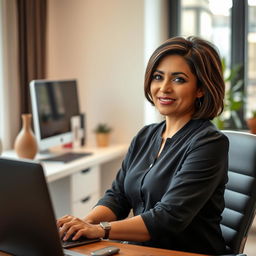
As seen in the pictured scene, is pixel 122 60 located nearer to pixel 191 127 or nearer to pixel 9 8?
pixel 9 8

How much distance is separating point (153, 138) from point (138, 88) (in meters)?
2.22

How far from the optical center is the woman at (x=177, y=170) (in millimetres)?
1622

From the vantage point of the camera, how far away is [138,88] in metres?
4.15

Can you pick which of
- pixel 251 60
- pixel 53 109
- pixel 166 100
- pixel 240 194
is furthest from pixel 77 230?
pixel 251 60

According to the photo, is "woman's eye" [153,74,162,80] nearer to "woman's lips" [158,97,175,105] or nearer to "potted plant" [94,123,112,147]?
"woman's lips" [158,97,175,105]

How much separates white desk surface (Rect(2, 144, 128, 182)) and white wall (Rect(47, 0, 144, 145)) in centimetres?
29

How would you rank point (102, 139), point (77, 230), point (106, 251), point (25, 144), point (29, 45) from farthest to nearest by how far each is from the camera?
point (102, 139) < point (29, 45) < point (25, 144) < point (77, 230) < point (106, 251)

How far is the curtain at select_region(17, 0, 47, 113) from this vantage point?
12.4ft

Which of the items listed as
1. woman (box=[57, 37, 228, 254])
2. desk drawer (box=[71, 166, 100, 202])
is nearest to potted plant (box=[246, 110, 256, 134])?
desk drawer (box=[71, 166, 100, 202])

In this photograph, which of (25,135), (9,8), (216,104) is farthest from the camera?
(9,8)

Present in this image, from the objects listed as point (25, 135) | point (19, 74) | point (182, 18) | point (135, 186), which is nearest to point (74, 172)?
point (25, 135)

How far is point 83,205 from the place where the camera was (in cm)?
351

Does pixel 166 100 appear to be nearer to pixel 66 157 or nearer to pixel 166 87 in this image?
pixel 166 87

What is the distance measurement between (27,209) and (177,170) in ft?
1.91
